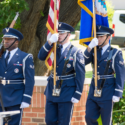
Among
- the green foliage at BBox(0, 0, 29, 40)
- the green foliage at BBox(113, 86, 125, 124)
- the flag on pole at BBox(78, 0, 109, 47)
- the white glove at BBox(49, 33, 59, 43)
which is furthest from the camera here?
the green foliage at BBox(0, 0, 29, 40)

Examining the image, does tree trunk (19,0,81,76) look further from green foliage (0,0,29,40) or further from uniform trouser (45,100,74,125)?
uniform trouser (45,100,74,125)

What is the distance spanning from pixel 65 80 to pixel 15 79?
0.80m

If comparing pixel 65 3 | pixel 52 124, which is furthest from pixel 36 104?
pixel 65 3

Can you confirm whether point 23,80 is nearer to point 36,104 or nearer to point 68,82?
point 68,82

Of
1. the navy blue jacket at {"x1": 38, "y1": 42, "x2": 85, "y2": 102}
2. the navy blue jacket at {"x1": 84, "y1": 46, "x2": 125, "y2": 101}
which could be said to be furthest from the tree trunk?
the navy blue jacket at {"x1": 84, "y1": 46, "x2": 125, "y2": 101}

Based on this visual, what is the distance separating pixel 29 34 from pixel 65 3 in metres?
1.23

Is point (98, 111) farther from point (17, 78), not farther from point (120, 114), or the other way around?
point (17, 78)

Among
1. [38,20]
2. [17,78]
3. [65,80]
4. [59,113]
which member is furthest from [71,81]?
[38,20]

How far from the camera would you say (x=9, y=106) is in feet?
17.3

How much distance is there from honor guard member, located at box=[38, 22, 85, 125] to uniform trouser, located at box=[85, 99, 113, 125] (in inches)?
14.7

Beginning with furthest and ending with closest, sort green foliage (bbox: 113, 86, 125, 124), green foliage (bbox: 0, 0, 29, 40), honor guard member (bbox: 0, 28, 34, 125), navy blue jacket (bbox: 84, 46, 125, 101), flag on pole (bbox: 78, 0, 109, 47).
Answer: green foliage (bbox: 0, 0, 29, 40), green foliage (bbox: 113, 86, 125, 124), flag on pole (bbox: 78, 0, 109, 47), navy blue jacket (bbox: 84, 46, 125, 101), honor guard member (bbox: 0, 28, 34, 125)

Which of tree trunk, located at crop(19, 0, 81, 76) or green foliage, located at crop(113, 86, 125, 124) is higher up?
tree trunk, located at crop(19, 0, 81, 76)

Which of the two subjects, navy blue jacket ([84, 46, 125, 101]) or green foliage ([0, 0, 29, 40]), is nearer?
navy blue jacket ([84, 46, 125, 101])

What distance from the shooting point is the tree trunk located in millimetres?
8500
